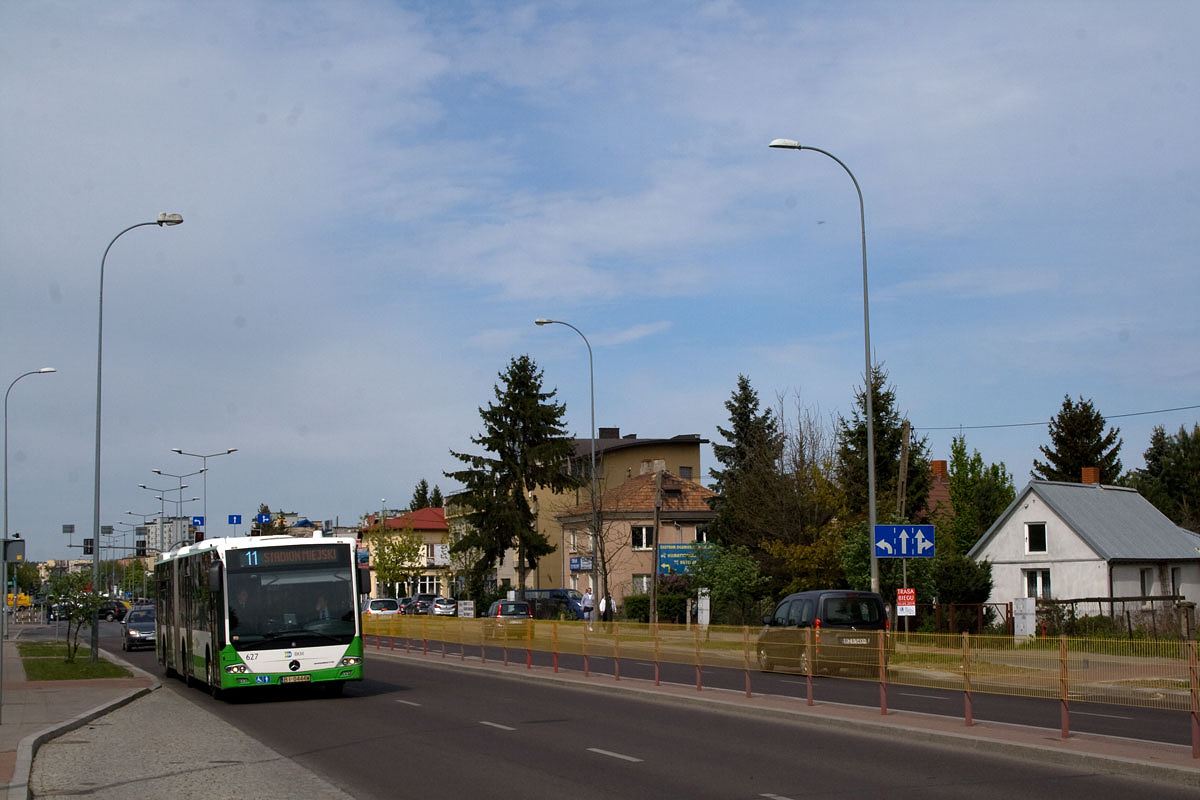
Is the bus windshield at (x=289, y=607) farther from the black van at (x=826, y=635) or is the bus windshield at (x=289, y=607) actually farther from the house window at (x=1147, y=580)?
the house window at (x=1147, y=580)

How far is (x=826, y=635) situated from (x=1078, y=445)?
6289 cm

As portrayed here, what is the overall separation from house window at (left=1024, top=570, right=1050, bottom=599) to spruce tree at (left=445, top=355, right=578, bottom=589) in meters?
29.2

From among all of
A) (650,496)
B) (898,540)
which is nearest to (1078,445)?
(650,496)

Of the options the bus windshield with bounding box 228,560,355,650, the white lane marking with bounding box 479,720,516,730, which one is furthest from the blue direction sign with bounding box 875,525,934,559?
the white lane marking with bounding box 479,720,516,730

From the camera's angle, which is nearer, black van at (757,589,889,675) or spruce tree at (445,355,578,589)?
black van at (757,589,889,675)

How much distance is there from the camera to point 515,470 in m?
73.8

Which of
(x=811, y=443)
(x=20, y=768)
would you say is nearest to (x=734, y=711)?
(x=20, y=768)

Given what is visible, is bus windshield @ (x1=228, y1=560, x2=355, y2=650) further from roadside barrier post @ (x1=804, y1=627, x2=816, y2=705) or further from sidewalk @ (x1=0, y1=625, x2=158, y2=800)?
roadside barrier post @ (x1=804, y1=627, x2=816, y2=705)

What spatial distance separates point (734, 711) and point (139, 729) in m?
8.59

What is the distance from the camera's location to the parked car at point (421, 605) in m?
66.5

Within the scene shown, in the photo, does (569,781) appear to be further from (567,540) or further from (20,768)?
(567,540)

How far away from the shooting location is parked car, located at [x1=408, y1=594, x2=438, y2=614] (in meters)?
66.5

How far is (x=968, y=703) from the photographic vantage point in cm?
1498

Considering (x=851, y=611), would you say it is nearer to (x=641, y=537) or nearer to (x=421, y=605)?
(x=421, y=605)
